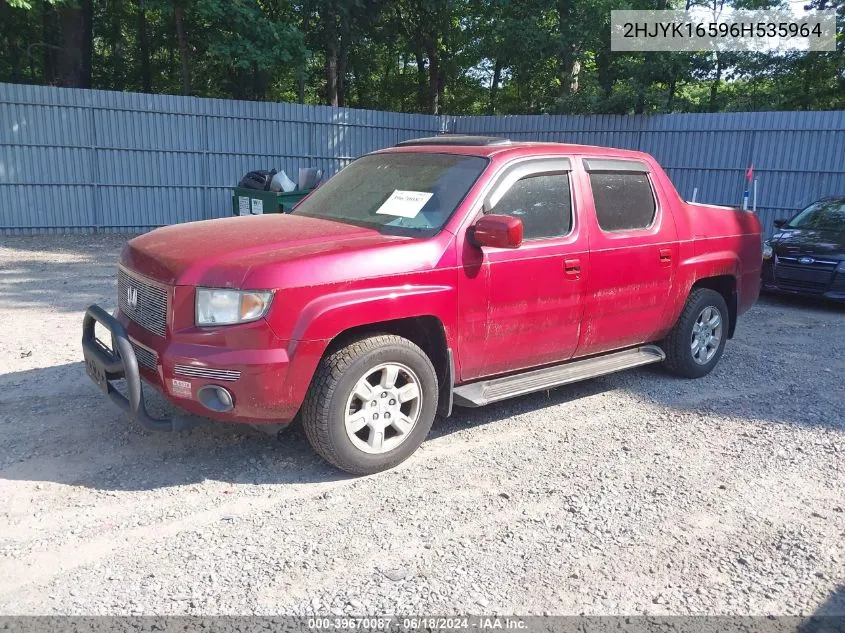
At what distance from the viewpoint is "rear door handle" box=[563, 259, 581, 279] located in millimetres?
4785

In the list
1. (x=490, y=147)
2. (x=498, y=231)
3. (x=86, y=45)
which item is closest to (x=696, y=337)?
(x=490, y=147)

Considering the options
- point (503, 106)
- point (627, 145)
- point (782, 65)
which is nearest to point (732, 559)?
point (627, 145)

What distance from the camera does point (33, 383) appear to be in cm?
533

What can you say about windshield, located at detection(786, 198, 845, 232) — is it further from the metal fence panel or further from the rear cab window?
the metal fence panel

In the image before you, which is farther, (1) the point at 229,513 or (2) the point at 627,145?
(2) the point at 627,145

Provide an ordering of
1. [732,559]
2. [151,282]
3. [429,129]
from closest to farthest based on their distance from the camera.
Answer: [732,559] < [151,282] < [429,129]

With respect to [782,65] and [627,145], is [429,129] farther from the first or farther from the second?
[782,65]

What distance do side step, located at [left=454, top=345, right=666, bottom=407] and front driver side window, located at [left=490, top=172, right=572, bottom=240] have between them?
36.5 inches

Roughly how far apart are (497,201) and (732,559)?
94.4 inches

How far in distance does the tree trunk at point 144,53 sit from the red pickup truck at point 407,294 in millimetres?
22957

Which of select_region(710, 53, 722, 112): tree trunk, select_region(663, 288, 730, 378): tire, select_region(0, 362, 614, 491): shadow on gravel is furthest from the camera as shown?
select_region(710, 53, 722, 112): tree trunk

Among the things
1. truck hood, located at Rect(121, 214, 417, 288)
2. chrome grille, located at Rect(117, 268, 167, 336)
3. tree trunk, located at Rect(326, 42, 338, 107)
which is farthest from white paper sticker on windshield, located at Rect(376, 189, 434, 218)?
tree trunk, located at Rect(326, 42, 338, 107)

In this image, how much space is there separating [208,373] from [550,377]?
2289 millimetres

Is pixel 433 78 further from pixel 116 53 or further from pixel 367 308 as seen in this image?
pixel 367 308
